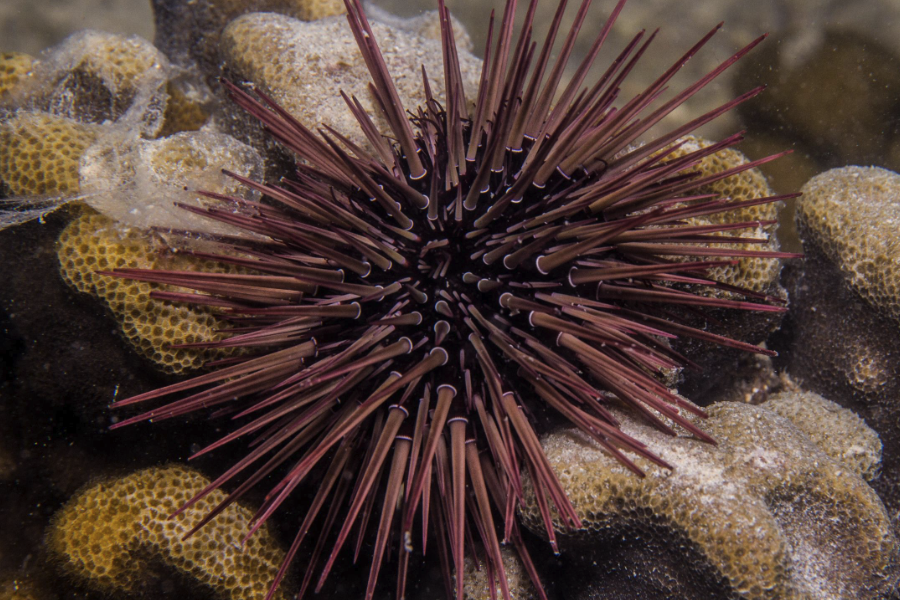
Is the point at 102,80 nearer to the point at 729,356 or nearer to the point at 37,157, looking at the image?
the point at 37,157

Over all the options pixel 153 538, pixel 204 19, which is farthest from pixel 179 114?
pixel 153 538

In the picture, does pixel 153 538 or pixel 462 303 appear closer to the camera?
pixel 462 303

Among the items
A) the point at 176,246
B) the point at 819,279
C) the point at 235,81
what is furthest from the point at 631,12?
the point at 176,246

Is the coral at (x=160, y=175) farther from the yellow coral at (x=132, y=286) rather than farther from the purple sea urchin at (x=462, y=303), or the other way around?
the purple sea urchin at (x=462, y=303)

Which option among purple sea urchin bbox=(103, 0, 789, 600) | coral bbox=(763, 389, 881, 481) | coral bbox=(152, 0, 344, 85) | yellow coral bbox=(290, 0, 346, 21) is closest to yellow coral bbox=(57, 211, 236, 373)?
purple sea urchin bbox=(103, 0, 789, 600)

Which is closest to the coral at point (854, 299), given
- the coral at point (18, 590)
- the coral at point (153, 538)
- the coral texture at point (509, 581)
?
the coral texture at point (509, 581)

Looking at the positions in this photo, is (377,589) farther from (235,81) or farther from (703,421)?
(235,81)
